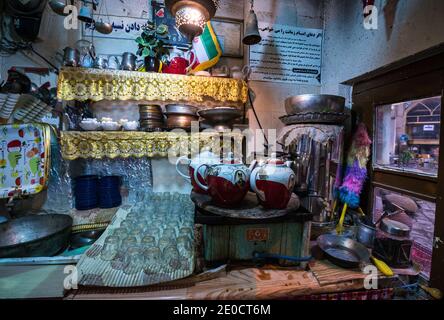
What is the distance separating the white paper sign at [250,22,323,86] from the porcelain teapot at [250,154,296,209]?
1.46 meters

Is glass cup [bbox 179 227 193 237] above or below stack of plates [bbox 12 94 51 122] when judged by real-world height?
below

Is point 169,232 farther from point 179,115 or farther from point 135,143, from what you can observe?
point 179,115

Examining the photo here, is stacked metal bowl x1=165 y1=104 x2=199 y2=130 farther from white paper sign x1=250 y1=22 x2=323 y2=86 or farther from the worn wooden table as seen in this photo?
the worn wooden table

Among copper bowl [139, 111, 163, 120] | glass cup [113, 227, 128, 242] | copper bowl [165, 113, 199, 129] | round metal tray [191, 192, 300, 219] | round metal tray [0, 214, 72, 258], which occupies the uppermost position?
copper bowl [139, 111, 163, 120]

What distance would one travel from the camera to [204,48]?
1622 mm

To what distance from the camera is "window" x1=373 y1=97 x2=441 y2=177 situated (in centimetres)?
105

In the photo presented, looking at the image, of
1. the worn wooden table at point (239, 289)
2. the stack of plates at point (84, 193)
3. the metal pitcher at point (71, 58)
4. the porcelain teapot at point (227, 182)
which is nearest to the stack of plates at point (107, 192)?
the stack of plates at point (84, 193)

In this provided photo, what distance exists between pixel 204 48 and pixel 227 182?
4.44 feet

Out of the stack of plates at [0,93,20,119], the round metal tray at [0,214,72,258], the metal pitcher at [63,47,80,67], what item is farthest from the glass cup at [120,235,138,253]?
the stack of plates at [0,93,20,119]

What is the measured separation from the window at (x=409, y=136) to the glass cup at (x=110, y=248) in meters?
1.51

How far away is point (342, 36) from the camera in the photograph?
68.3 inches
